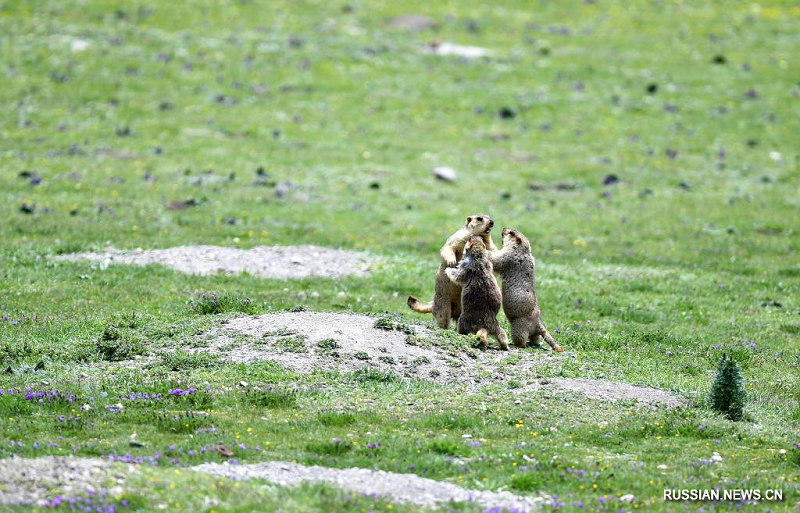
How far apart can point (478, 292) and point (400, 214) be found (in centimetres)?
1451

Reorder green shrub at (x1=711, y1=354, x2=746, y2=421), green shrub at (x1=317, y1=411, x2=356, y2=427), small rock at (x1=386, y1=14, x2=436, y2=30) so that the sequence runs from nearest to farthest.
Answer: green shrub at (x1=317, y1=411, x2=356, y2=427) < green shrub at (x1=711, y1=354, x2=746, y2=421) < small rock at (x1=386, y1=14, x2=436, y2=30)

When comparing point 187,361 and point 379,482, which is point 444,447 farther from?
point 187,361

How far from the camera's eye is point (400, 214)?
31812 mm

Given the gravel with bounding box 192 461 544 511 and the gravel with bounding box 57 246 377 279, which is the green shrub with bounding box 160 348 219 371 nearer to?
the gravel with bounding box 192 461 544 511

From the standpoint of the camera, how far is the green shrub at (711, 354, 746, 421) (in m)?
14.8

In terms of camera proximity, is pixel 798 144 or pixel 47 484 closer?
pixel 47 484

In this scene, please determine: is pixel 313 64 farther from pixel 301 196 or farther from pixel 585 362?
pixel 585 362

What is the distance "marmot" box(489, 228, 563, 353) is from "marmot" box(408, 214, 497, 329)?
1.73 feet

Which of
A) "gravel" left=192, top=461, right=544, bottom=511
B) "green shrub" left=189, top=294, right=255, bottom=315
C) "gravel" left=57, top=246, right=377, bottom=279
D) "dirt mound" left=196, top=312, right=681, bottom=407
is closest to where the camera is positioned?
"gravel" left=192, top=461, right=544, bottom=511

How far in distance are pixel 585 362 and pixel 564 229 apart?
14.1m

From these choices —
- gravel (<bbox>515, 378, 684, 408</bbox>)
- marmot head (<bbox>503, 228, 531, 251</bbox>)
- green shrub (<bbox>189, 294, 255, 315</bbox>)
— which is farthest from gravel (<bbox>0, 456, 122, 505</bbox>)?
marmot head (<bbox>503, 228, 531, 251</bbox>)

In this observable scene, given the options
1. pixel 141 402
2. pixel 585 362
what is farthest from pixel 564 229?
pixel 141 402

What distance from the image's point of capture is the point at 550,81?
47.2m

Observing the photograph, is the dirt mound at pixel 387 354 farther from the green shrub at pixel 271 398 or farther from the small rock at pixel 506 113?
the small rock at pixel 506 113
